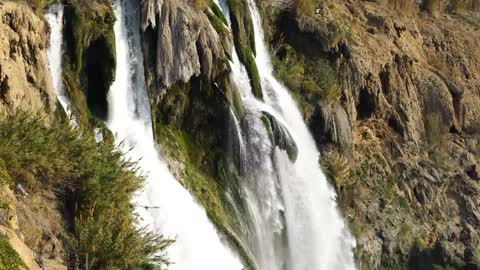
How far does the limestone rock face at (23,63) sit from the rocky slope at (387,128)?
1102 cm

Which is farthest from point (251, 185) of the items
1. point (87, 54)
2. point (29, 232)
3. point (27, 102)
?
point (29, 232)

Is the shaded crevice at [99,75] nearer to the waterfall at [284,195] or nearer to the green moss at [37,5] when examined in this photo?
the green moss at [37,5]

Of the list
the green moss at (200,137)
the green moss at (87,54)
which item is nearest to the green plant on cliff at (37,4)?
the green moss at (87,54)

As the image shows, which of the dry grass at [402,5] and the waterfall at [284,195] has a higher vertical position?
the dry grass at [402,5]

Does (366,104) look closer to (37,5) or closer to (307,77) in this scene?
(307,77)

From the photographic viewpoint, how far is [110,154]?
10977 millimetres

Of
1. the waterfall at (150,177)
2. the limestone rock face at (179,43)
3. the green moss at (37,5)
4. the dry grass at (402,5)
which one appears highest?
the dry grass at (402,5)

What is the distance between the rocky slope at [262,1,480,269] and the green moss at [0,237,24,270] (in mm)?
14836

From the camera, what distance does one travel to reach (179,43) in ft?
51.9

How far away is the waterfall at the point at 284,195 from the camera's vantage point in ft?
55.2

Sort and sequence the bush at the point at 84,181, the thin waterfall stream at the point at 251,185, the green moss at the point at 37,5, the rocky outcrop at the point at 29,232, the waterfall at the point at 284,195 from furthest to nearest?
1. the waterfall at the point at 284,195
2. the thin waterfall stream at the point at 251,185
3. the green moss at the point at 37,5
4. the bush at the point at 84,181
5. the rocky outcrop at the point at 29,232

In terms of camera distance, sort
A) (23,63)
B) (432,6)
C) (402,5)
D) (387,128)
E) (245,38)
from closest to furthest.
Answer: (23,63)
(245,38)
(387,128)
(402,5)
(432,6)

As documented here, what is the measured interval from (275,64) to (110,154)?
1214 centimetres

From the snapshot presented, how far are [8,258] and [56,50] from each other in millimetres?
7270
